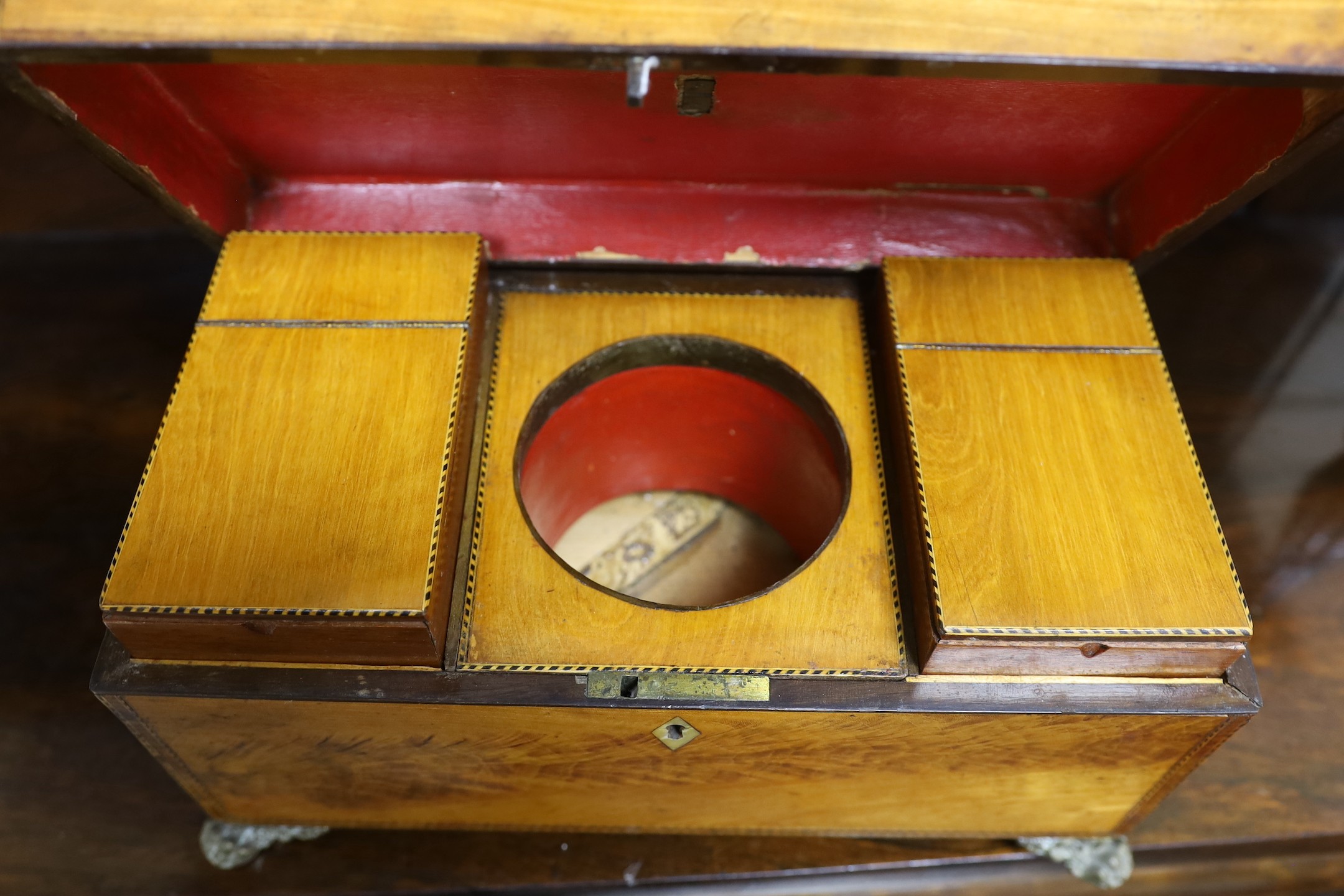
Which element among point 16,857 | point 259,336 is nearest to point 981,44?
point 259,336

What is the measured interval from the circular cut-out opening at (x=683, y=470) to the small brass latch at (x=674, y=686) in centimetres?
13

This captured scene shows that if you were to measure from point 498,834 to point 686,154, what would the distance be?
1.30 meters

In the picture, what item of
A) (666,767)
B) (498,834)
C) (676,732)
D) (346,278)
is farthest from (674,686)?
(346,278)

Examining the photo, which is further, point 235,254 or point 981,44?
point 235,254

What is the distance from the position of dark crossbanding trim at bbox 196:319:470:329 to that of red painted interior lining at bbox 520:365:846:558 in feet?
0.82

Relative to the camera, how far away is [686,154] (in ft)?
5.41

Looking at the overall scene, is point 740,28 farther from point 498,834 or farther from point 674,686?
point 498,834

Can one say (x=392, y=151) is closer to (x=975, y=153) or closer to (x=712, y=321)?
(x=712, y=321)

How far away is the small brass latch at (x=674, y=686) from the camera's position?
1315 millimetres

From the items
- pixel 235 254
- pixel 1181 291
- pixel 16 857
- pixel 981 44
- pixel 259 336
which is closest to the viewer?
pixel 981 44

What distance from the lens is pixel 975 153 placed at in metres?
1.63

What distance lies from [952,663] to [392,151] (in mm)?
1227

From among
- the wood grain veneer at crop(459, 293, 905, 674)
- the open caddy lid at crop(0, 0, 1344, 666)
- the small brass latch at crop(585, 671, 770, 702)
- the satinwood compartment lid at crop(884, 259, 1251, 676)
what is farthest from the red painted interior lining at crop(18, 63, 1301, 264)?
the small brass latch at crop(585, 671, 770, 702)

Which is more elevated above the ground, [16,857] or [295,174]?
[295,174]
